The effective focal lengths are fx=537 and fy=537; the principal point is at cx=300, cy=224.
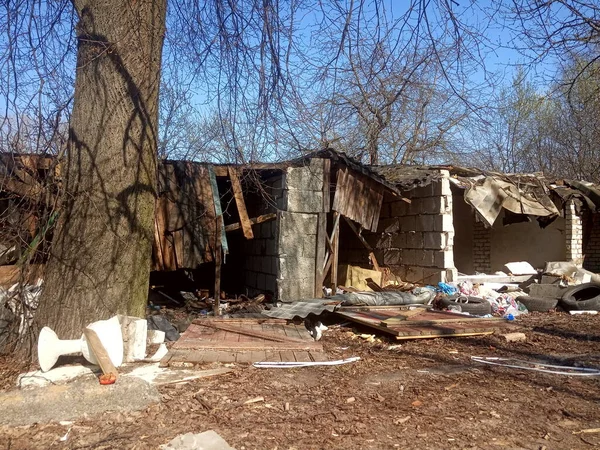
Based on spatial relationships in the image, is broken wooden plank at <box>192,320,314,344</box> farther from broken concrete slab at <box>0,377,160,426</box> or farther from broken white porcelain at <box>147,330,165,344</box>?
broken concrete slab at <box>0,377,160,426</box>

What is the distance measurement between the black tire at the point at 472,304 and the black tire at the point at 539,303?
1384 mm

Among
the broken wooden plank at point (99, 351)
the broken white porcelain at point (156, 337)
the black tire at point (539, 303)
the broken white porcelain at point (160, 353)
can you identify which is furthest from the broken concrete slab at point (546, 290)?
the broken wooden plank at point (99, 351)

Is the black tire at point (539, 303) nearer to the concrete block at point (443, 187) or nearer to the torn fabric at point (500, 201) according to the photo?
the torn fabric at point (500, 201)

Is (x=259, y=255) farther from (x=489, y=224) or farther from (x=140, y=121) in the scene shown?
(x=140, y=121)

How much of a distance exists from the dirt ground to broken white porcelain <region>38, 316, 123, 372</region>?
72cm

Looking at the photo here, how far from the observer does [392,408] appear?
4.43 m

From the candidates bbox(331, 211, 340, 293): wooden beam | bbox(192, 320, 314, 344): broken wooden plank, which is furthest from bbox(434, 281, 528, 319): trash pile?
bbox(192, 320, 314, 344): broken wooden plank

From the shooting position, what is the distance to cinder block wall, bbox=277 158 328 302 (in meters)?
10.1

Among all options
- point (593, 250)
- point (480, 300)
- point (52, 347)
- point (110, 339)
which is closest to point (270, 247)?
point (480, 300)

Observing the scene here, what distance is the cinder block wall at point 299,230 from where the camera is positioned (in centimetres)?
1010

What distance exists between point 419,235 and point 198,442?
30.1 feet

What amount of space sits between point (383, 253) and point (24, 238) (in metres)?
9.17

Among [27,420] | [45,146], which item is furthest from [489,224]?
[27,420]

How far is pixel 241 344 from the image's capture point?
6.45 metres
